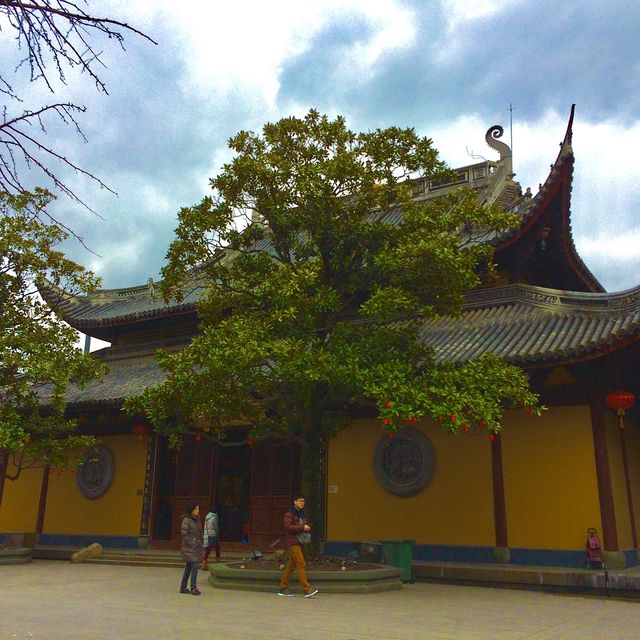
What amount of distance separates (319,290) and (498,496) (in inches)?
206

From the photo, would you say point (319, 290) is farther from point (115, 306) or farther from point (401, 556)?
point (115, 306)

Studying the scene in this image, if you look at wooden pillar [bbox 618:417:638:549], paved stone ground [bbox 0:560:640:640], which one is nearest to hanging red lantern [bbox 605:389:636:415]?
wooden pillar [bbox 618:417:638:549]

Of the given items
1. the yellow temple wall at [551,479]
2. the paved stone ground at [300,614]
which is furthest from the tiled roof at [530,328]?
the paved stone ground at [300,614]

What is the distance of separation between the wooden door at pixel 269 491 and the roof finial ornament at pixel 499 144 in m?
9.42

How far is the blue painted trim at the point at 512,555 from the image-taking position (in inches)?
435

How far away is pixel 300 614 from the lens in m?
7.38

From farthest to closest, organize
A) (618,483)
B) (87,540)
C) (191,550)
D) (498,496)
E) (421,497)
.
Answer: (87,540), (421,497), (618,483), (498,496), (191,550)

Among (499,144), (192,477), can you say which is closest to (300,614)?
(192,477)

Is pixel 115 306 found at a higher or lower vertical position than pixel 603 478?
higher

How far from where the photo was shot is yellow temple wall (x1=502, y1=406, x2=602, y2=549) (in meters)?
11.2

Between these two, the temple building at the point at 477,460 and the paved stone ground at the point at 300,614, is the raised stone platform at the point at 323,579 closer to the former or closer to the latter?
the paved stone ground at the point at 300,614

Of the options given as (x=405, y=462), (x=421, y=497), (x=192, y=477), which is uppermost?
(x=405, y=462)

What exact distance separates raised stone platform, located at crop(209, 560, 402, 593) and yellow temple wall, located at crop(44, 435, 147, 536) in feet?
21.7

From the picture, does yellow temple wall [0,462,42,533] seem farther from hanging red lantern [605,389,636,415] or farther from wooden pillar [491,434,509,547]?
hanging red lantern [605,389,636,415]
